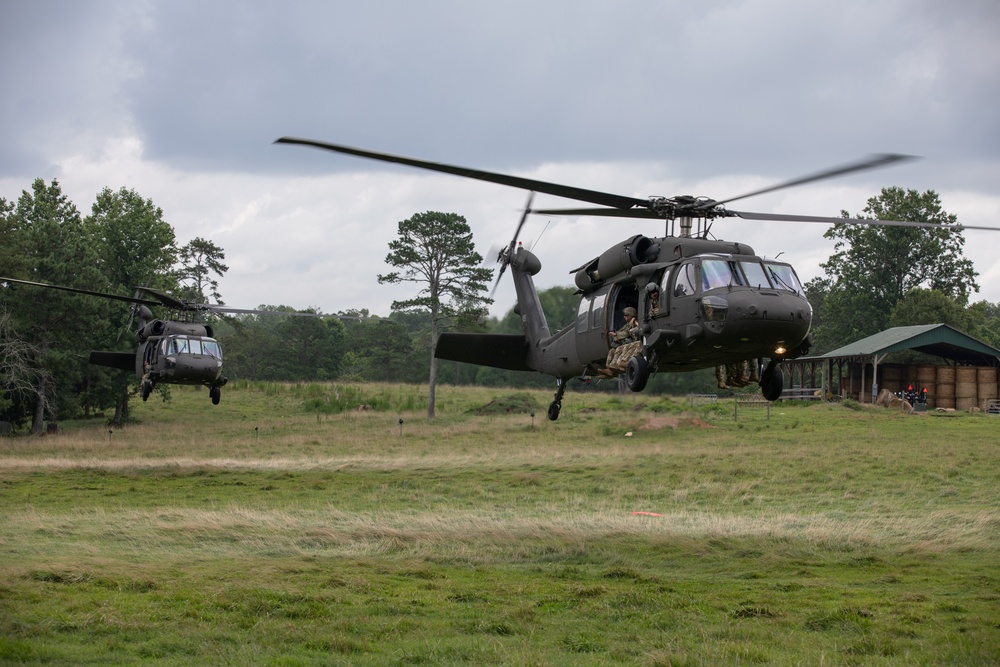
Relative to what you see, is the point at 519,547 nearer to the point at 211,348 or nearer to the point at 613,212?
the point at 613,212

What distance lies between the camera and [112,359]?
116ft

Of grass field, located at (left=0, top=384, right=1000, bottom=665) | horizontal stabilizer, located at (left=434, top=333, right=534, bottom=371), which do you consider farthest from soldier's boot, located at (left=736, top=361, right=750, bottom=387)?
horizontal stabilizer, located at (left=434, top=333, right=534, bottom=371)

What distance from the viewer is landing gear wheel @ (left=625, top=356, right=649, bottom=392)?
53.2ft

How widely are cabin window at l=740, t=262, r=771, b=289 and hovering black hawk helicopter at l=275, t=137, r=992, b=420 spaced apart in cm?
2

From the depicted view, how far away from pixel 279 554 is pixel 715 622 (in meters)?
10.1

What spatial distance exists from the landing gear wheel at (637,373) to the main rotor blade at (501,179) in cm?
288

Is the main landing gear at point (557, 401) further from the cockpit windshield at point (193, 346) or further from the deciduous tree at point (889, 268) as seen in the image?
the deciduous tree at point (889, 268)

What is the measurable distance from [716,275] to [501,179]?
12.9 ft

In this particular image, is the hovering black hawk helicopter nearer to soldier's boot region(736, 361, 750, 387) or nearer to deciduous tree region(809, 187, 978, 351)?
soldier's boot region(736, 361, 750, 387)

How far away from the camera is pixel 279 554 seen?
20.9m

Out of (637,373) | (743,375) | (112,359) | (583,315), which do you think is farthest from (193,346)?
(743,375)

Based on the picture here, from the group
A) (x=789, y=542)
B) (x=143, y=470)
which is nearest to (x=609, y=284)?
(x=789, y=542)

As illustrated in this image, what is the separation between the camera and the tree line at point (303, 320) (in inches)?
1930

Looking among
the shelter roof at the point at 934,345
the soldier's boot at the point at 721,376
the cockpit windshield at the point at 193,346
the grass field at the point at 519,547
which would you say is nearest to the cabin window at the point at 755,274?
the soldier's boot at the point at 721,376
